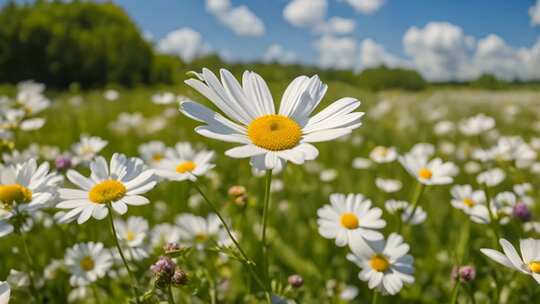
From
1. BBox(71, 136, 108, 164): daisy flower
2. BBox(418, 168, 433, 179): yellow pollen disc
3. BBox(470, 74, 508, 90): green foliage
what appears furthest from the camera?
BBox(470, 74, 508, 90): green foliage

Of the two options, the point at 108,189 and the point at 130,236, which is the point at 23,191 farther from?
the point at 130,236

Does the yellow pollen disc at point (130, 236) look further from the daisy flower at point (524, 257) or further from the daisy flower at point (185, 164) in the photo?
the daisy flower at point (524, 257)

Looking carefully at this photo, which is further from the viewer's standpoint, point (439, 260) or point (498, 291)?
point (439, 260)

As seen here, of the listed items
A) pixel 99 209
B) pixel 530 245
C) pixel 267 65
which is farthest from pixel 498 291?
pixel 267 65

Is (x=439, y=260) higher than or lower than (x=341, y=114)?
lower

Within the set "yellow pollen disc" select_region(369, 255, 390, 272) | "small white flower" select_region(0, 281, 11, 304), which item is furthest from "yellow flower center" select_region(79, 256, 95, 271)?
"yellow pollen disc" select_region(369, 255, 390, 272)

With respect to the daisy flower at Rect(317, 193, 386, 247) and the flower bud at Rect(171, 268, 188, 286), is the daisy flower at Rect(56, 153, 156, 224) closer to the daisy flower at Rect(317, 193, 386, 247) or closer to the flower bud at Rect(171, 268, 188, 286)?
the flower bud at Rect(171, 268, 188, 286)

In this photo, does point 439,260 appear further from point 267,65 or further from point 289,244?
point 267,65
